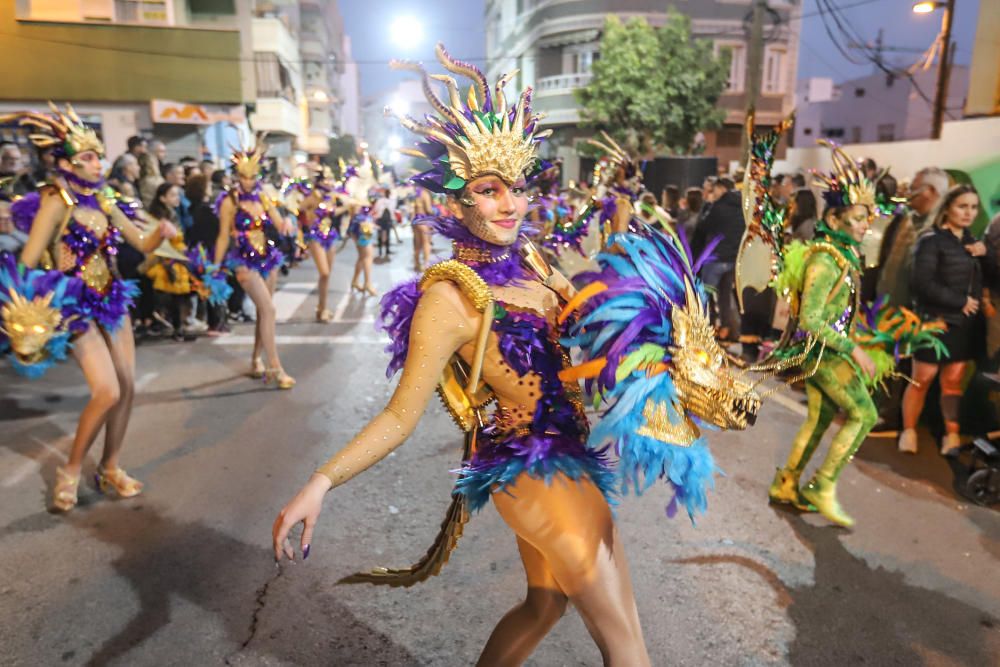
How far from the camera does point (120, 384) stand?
4.50 metres

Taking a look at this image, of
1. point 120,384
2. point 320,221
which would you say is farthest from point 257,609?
point 320,221

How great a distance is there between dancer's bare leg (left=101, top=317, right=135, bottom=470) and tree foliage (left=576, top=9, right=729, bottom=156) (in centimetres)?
2450

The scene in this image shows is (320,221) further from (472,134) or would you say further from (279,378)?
(472,134)

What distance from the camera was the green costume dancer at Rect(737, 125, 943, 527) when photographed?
3.89 m

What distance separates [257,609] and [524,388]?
2.06 m

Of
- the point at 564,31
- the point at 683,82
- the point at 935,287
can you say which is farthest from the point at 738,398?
the point at 564,31

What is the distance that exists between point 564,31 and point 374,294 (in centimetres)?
2897

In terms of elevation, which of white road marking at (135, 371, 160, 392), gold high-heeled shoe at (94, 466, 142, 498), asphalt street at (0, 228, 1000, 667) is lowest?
white road marking at (135, 371, 160, 392)

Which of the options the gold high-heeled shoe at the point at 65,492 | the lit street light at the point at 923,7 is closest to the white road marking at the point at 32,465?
the gold high-heeled shoe at the point at 65,492

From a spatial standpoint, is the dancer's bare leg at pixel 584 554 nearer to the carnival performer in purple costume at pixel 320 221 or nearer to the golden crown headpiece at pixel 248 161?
the golden crown headpiece at pixel 248 161

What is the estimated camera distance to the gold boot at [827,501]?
4281 mm

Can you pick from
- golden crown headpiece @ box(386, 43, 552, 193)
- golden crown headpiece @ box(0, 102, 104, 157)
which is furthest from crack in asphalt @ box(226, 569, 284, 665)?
golden crown headpiece @ box(0, 102, 104, 157)

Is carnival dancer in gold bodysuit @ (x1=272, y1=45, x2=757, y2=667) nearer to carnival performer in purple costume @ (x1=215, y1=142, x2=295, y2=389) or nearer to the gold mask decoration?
the gold mask decoration

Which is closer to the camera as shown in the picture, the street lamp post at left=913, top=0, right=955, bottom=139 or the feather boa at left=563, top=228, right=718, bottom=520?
the feather boa at left=563, top=228, right=718, bottom=520
